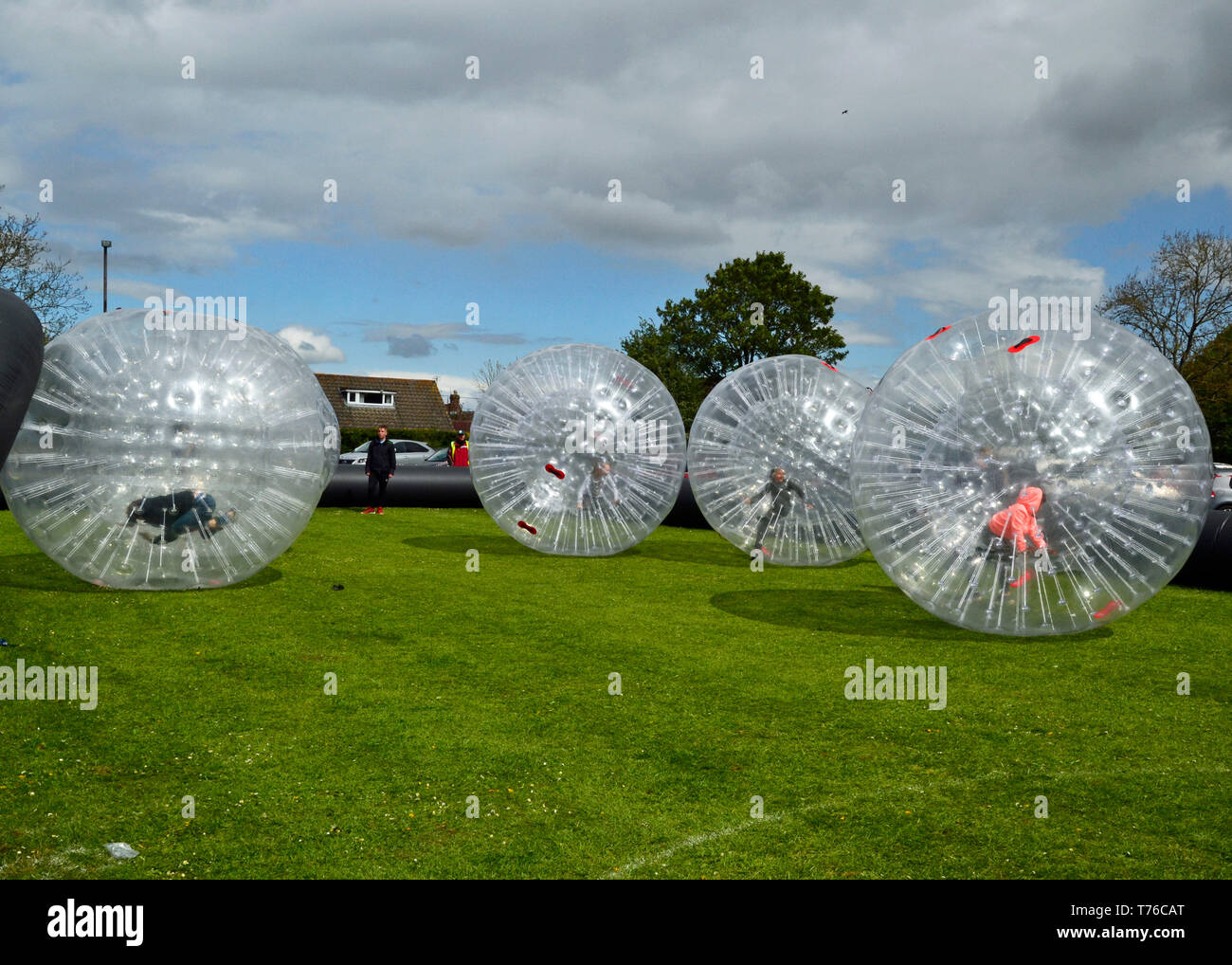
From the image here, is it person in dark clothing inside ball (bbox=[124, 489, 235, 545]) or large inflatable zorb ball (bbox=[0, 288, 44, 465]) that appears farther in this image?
person in dark clothing inside ball (bbox=[124, 489, 235, 545])

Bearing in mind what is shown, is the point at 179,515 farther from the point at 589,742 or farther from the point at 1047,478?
the point at 1047,478

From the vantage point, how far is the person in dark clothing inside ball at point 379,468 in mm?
20266

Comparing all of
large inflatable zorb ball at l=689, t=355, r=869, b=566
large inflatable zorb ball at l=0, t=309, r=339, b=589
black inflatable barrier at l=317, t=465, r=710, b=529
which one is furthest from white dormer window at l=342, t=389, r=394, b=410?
large inflatable zorb ball at l=0, t=309, r=339, b=589

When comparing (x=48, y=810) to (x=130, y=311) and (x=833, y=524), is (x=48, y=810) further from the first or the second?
(x=833, y=524)

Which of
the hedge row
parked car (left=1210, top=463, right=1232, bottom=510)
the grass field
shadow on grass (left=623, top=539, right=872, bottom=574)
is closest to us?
the grass field

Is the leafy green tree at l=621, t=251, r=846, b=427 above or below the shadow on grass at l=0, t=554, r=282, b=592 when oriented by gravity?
above

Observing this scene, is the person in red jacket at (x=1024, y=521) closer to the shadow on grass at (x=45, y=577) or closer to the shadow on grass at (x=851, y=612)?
the shadow on grass at (x=851, y=612)

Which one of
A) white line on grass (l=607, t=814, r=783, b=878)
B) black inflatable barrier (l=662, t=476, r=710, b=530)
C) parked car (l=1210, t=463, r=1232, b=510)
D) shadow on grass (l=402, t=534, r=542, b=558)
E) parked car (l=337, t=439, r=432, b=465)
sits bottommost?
white line on grass (l=607, t=814, r=783, b=878)

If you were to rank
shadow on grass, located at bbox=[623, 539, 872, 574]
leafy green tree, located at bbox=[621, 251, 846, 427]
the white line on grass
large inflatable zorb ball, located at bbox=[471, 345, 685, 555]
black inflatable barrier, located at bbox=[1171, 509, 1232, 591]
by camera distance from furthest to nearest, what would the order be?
leafy green tree, located at bbox=[621, 251, 846, 427] → shadow on grass, located at bbox=[623, 539, 872, 574] → large inflatable zorb ball, located at bbox=[471, 345, 685, 555] → black inflatable barrier, located at bbox=[1171, 509, 1232, 591] → the white line on grass

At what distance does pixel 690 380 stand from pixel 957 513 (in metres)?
44.1

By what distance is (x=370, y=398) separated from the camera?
2217 inches

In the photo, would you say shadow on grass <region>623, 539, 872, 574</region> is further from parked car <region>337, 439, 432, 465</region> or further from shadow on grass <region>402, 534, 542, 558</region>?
parked car <region>337, 439, 432, 465</region>

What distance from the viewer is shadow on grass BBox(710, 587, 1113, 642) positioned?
369 inches

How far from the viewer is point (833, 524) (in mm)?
12633
